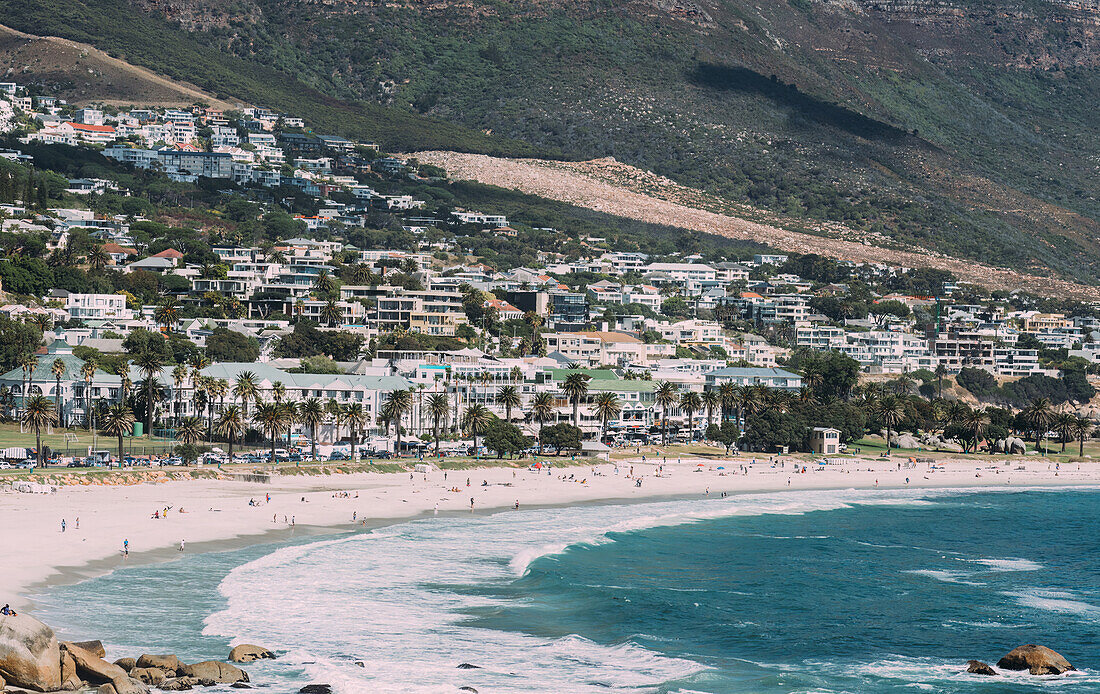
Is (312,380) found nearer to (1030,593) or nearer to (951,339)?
(1030,593)

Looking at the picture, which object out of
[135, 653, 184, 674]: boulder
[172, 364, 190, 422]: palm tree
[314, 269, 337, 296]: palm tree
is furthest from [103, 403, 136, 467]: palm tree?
[314, 269, 337, 296]: palm tree

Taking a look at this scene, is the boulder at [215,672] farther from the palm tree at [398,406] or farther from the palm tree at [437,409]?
the palm tree at [398,406]

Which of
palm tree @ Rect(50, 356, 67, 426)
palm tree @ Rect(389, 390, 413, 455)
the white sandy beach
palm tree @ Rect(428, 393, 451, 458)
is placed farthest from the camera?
palm tree @ Rect(428, 393, 451, 458)

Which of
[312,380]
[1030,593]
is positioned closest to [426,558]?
[1030,593]

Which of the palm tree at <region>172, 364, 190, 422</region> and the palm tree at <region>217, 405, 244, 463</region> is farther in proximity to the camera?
the palm tree at <region>172, 364, 190, 422</region>

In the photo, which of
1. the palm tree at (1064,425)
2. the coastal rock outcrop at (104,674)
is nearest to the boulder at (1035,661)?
the coastal rock outcrop at (104,674)

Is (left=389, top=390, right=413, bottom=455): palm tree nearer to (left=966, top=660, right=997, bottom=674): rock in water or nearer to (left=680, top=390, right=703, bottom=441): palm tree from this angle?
(left=680, top=390, right=703, bottom=441): palm tree

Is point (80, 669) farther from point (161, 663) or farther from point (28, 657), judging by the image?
point (161, 663)
